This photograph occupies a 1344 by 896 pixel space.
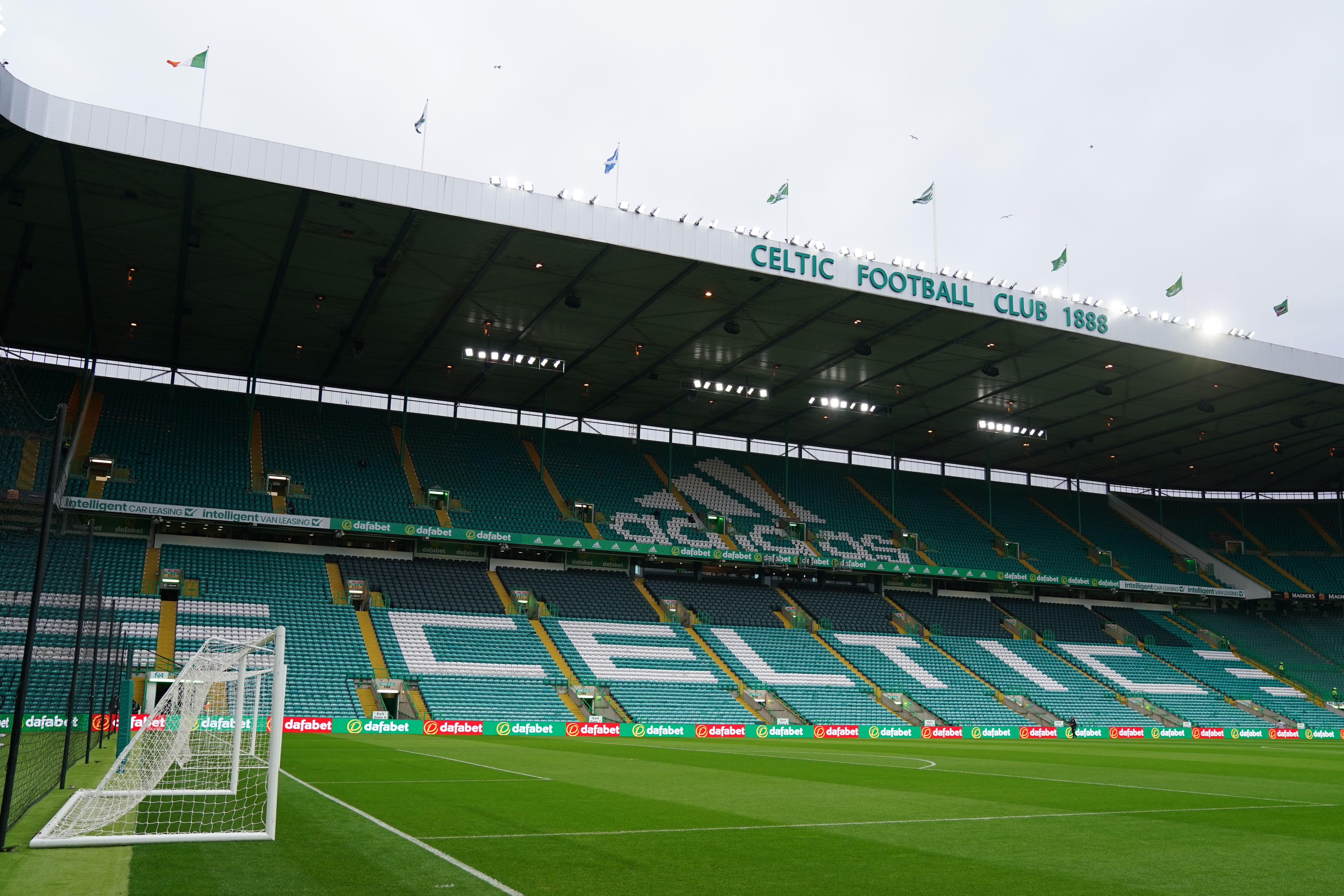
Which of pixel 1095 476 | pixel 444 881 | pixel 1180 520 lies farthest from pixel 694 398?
pixel 444 881

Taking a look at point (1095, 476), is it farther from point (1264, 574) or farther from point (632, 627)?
point (632, 627)

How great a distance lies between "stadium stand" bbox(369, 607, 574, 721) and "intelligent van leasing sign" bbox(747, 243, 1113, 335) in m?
17.4

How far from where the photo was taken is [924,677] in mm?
44125

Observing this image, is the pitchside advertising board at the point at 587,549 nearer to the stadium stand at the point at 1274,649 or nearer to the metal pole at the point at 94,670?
the stadium stand at the point at 1274,649

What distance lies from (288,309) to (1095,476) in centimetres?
5008

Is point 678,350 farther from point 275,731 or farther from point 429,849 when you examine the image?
point 429,849

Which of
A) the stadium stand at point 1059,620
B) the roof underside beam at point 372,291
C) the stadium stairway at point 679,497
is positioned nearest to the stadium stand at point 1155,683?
the stadium stand at point 1059,620

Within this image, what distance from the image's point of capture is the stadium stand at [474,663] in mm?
35219

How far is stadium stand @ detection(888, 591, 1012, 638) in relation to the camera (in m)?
50.4

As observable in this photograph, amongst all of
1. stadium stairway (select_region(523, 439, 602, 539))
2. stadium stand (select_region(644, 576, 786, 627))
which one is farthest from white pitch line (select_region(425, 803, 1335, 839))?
stadium stairway (select_region(523, 439, 602, 539))

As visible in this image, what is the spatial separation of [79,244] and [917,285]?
Answer: 26243mm

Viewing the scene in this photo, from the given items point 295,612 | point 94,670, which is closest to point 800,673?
point 295,612

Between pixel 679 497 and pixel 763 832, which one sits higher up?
pixel 679 497

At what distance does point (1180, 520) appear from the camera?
64.7m
